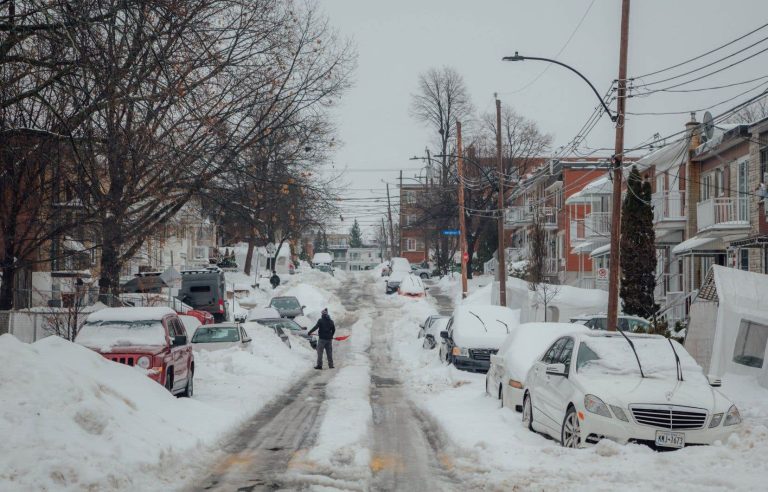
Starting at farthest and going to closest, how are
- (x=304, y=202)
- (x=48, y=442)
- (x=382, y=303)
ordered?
(x=382, y=303), (x=304, y=202), (x=48, y=442)

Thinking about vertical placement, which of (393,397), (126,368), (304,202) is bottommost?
(393,397)

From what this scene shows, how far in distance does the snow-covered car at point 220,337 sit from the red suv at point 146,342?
8.42 metres

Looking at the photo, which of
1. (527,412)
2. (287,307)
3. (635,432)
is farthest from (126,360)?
(287,307)

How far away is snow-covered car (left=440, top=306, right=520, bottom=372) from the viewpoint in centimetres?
2445

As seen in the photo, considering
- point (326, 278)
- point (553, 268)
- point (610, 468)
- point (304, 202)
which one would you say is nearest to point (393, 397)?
point (304, 202)

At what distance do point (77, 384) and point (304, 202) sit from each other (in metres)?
16.4

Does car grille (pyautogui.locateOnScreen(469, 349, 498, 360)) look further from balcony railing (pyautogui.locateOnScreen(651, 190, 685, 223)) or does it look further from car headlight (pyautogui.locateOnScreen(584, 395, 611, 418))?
balcony railing (pyautogui.locateOnScreen(651, 190, 685, 223))

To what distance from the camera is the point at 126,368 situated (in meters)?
14.7

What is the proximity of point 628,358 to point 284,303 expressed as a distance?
38159mm

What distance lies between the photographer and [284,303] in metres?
49.7

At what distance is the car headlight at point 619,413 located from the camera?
36.0 ft

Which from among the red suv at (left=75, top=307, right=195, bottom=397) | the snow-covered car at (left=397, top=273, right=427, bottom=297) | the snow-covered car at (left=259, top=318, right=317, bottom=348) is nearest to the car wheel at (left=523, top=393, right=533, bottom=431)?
the red suv at (left=75, top=307, right=195, bottom=397)

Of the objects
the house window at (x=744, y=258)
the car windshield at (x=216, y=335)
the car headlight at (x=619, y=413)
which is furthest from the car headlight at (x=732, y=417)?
the house window at (x=744, y=258)

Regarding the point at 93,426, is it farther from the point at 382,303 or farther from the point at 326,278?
the point at 326,278
